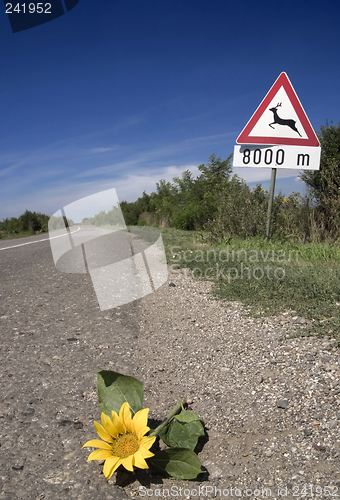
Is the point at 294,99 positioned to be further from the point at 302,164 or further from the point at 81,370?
the point at 81,370

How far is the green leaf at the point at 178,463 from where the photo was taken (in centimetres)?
150

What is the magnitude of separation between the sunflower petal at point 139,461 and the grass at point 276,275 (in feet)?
5.38

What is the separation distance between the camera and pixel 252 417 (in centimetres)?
191

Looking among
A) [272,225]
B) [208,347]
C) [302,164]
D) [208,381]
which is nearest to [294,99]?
[302,164]

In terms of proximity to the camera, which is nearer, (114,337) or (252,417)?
(252,417)

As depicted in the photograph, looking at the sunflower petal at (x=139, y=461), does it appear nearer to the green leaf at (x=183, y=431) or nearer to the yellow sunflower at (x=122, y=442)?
the yellow sunflower at (x=122, y=442)

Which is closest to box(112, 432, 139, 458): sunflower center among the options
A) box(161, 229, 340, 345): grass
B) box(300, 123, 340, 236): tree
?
box(161, 229, 340, 345): grass

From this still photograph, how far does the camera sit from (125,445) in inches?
62.6

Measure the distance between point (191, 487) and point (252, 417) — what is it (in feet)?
1.76

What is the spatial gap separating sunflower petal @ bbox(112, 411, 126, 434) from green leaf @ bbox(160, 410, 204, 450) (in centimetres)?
19

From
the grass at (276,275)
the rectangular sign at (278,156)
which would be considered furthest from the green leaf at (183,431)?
the rectangular sign at (278,156)

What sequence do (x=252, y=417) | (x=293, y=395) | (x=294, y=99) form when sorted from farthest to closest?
(x=294, y=99)
(x=293, y=395)
(x=252, y=417)

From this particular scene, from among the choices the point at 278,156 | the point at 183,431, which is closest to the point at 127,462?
the point at 183,431

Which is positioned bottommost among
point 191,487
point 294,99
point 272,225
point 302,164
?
point 191,487
